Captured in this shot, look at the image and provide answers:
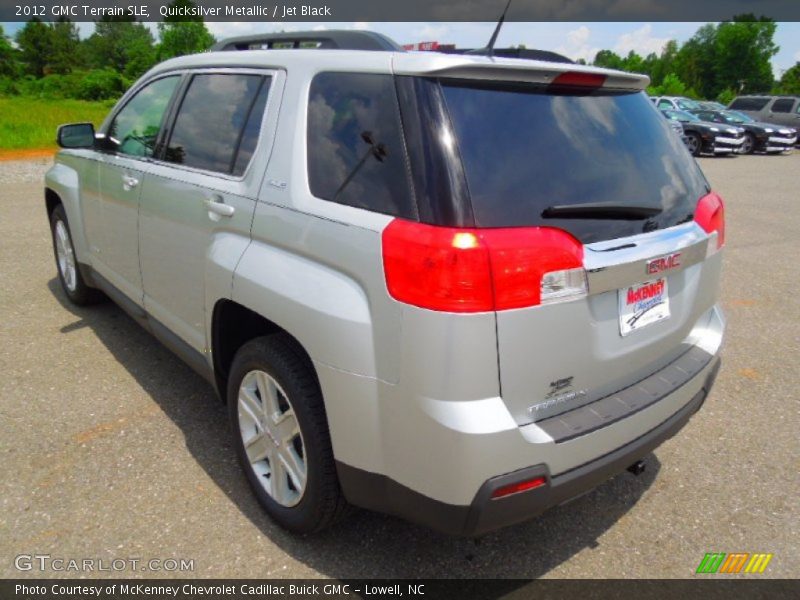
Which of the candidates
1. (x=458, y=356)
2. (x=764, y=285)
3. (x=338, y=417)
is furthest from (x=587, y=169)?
(x=764, y=285)

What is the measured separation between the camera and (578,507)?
9.28 ft

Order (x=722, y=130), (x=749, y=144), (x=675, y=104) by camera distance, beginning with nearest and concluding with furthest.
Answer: (x=722, y=130)
(x=749, y=144)
(x=675, y=104)

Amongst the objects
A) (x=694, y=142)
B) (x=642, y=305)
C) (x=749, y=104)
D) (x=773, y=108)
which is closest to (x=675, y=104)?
(x=694, y=142)

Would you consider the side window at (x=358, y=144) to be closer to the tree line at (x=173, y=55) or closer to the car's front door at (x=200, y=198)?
the car's front door at (x=200, y=198)

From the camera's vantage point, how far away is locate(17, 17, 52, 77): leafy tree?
77688 mm

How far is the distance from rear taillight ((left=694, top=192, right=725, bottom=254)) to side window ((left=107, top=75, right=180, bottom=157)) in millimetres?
2739

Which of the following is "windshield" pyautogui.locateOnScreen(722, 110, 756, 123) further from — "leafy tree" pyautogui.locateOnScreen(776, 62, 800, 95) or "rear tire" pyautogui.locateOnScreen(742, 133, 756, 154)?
"leafy tree" pyautogui.locateOnScreen(776, 62, 800, 95)

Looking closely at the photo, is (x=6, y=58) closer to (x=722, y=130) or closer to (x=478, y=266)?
(x=722, y=130)

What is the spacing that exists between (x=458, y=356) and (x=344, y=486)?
28.8 inches

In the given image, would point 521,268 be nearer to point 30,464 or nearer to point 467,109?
point 467,109

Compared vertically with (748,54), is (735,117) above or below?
below

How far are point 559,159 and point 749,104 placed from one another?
97.2 feet

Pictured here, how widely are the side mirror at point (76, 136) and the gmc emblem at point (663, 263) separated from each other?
3669mm

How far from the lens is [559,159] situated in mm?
→ 2078
